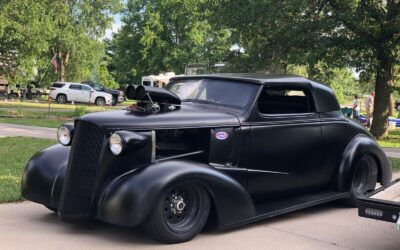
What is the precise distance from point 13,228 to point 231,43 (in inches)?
562

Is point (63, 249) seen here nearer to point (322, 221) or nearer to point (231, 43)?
point (322, 221)

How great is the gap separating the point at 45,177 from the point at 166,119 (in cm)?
146

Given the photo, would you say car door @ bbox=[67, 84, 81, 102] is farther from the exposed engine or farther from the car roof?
the exposed engine

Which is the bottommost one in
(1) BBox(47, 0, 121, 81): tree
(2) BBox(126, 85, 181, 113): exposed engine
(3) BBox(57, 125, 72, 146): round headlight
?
(3) BBox(57, 125, 72, 146): round headlight

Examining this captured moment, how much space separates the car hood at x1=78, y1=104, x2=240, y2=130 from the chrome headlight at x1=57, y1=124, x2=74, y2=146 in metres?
0.46

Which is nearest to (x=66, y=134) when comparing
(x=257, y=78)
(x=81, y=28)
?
(x=257, y=78)

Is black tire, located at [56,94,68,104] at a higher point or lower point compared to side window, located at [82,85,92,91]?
lower

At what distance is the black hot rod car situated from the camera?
16.0 feet

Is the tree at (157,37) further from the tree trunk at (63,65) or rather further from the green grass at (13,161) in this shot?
the green grass at (13,161)

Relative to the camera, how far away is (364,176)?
7047 millimetres

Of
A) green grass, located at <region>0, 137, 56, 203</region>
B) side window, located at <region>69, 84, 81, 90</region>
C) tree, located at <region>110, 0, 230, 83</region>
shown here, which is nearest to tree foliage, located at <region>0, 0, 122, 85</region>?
side window, located at <region>69, 84, 81, 90</region>

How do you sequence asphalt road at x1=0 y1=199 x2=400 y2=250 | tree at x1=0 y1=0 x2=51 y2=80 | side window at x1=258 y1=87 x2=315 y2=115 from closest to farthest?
asphalt road at x1=0 y1=199 x2=400 y2=250
side window at x1=258 y1=87 x2=315 y2=115
tree at x1=0 y1=0 x2=51 y2=80

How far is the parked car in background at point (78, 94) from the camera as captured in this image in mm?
38281

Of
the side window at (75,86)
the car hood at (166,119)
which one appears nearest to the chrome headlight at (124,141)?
the car hood at (166,119)
